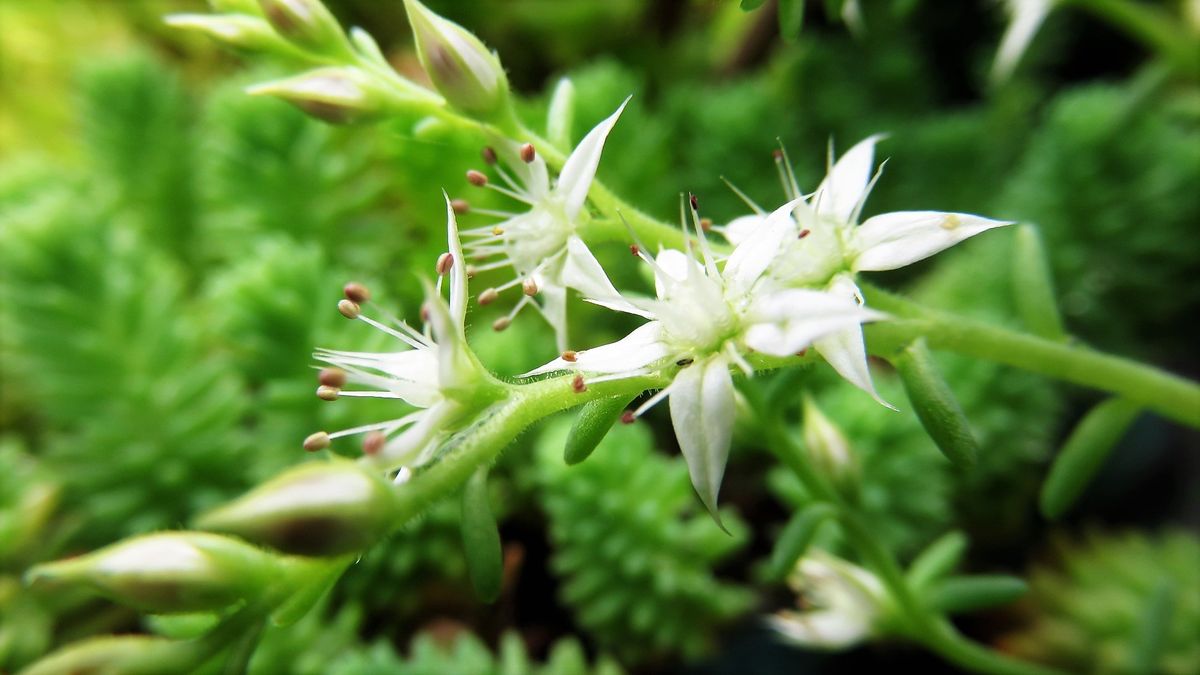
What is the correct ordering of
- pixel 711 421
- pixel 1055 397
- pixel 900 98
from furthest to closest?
pixel 900 98, pixel 1055 397, pixel 711 421

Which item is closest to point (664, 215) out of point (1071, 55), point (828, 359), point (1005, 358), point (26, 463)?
point (1005, 358)

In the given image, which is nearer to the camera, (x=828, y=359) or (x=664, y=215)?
(x=828, y=359)

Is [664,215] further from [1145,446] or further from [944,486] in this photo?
[1145,446]

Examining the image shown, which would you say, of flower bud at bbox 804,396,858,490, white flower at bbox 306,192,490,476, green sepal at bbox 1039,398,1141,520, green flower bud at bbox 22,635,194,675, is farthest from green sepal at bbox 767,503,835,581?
green flower bud at bbox 22,635,194,675

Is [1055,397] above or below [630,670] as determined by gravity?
above

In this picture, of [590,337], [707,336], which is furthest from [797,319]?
[590,337]

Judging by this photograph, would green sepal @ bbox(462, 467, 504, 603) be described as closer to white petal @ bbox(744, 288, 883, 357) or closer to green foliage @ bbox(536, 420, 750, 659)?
white petal @ bbox(744, 288, 883, 357)

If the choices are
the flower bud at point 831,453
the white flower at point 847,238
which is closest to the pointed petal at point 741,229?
the white flower at point 847,238
